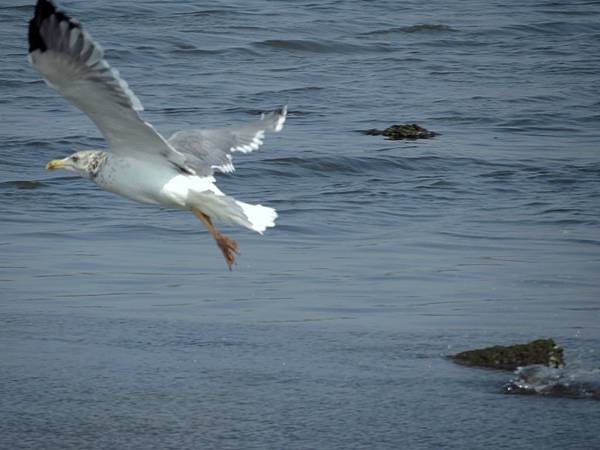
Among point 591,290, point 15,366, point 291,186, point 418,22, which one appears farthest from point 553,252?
point 418,22

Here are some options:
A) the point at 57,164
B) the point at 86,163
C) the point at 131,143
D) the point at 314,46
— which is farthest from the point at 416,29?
the point at 131,143

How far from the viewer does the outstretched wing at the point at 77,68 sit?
5488 mm

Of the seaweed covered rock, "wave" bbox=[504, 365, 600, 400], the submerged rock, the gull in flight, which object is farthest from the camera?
the submerged rock

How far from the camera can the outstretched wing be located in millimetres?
5488

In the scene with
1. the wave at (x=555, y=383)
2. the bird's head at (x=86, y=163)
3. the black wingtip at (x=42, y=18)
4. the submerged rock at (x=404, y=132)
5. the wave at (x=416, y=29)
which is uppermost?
the black wingtip at (x=42, y=18)

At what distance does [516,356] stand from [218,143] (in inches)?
82.7

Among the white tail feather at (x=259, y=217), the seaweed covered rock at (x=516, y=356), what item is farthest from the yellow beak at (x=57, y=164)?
the seaweed covered rock at (x=516, y=356)

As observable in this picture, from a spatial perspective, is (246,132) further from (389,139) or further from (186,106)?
(186,106)

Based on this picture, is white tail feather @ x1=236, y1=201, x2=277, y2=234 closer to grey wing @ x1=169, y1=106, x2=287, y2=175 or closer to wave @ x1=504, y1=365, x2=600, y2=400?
grey wing @ x1=169, y1=106, x2=287, y2=175

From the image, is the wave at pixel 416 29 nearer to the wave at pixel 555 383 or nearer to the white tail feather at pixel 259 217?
the white tail feather at pixel 259 217

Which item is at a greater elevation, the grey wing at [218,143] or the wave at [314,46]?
the grey wing at [218,143]

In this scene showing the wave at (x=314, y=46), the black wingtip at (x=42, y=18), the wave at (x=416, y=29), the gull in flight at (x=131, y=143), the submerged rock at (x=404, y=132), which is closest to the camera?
the black wingtip at (x=42, y=18)

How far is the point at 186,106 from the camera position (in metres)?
14.1

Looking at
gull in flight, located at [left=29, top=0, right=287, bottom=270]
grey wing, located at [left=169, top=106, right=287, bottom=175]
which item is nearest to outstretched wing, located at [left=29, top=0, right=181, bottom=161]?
gull in flight, located at [left=29, top=0, right=287, bottom=270]
